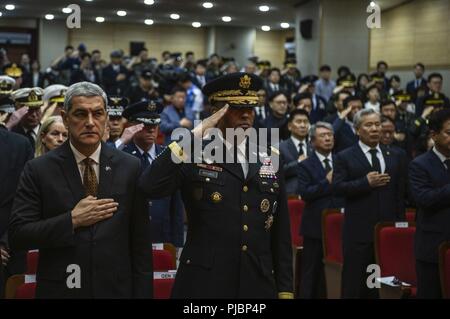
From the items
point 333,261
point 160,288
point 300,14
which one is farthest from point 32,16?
point 160,288

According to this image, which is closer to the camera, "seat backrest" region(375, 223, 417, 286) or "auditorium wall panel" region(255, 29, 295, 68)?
"seat backrest" region(375, 223, 417, 286)

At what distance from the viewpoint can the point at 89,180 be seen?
253 centimetres

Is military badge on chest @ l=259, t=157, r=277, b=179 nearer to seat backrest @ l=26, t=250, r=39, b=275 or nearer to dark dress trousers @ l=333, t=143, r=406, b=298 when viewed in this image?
seat backrest @ l=26, t=250, r=39, b=275

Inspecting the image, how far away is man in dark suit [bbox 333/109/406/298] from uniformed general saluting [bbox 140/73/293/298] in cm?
230

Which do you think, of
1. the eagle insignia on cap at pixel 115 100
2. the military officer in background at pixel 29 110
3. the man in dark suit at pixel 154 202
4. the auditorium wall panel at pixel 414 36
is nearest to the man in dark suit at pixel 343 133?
the eagle insignia on cap at pixel 115 100

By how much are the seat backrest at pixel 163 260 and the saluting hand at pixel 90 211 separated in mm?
1160

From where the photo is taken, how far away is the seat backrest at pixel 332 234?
17.6ft

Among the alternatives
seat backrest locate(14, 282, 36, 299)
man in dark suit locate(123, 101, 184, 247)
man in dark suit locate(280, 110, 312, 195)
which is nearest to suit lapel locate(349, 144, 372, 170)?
man in dark suit locate(280, 110, 312, 195)

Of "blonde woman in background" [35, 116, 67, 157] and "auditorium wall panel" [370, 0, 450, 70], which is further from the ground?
"auditorium wall panel" [370, 0, 450, 70]

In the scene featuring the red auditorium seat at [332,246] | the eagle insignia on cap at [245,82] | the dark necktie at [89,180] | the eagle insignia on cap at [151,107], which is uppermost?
the eagle insignia on cap at [151,107]

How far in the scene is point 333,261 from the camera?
5.36m

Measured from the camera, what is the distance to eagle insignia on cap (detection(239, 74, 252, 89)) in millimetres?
2768

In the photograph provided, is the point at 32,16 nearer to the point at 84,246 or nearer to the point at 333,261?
the point at 333,261

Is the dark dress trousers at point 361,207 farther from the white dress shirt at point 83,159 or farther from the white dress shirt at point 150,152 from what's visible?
the white dress shirt at point 83,159
